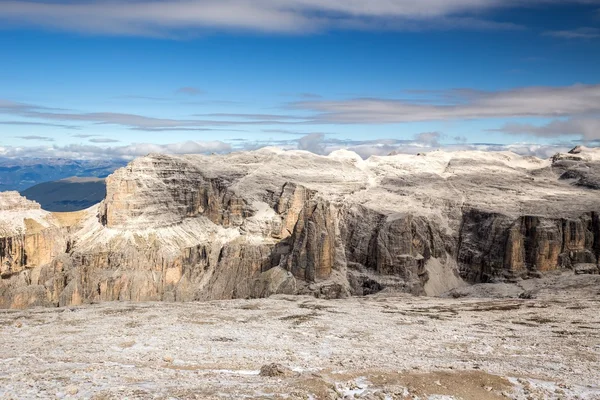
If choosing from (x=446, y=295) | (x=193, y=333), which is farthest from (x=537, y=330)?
(x=446, y=295)

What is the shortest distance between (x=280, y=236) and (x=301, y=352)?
121m

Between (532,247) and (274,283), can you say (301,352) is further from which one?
(532,247)

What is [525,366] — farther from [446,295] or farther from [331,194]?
[331,194]

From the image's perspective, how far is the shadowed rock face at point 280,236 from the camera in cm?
14850

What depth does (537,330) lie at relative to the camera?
64562 millimetres

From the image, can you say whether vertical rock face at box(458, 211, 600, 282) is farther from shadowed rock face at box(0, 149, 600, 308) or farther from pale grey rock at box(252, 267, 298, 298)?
pale grey rock at box(252, 267, 298, 298)

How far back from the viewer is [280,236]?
169 metres

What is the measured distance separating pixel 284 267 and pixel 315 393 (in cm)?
11864

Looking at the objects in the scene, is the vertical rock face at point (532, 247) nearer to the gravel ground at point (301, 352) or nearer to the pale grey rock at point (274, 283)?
the pale grey rock at point (274, 283)

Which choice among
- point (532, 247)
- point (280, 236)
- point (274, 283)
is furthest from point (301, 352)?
point (280, 236)

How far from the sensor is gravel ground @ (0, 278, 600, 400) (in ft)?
110

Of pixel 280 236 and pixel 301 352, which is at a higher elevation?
pixel 301 352

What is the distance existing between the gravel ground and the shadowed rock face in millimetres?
61928

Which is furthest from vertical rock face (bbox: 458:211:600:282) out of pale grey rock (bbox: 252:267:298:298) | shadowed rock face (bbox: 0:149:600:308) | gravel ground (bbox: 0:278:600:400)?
gravel ground (bbox: 0:278:600:400)
